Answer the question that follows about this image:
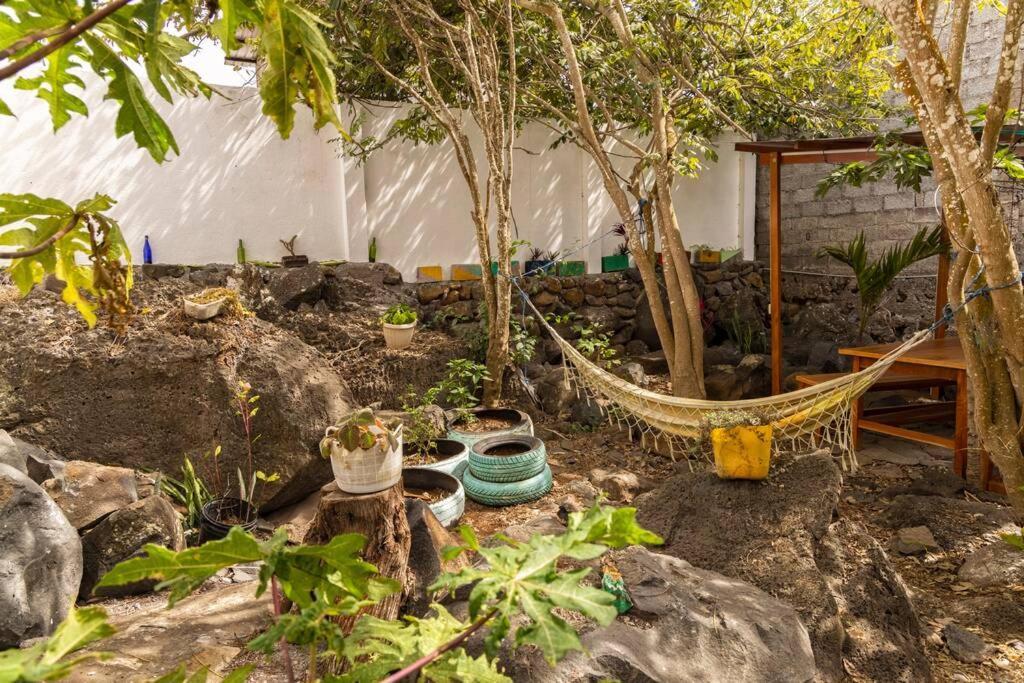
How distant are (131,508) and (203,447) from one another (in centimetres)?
64

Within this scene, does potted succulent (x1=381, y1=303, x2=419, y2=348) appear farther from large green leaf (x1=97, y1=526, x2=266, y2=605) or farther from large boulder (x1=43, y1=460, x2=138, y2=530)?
large green leaf (x1=97, y1=526, x2=266, y2=605)

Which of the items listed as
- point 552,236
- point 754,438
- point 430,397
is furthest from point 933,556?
point 552,236

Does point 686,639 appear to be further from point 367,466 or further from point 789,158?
point 789,158

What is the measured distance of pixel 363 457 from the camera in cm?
196

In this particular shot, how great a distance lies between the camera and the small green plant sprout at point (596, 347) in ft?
13.9

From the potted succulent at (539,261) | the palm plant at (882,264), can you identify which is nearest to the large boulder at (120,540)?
the potted succulent at (539,261)

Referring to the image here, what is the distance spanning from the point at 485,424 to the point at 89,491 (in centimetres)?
182

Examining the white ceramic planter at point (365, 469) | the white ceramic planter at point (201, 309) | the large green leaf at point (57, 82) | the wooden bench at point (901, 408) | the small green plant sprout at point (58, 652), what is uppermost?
the large green leaf at point (57, 82)

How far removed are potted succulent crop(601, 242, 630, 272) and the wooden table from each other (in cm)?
211

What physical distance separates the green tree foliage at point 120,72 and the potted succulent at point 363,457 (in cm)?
118

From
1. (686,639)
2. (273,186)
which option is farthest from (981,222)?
(273,186)

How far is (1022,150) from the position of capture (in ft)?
11.5

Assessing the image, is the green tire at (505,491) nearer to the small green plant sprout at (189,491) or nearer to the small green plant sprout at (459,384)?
the small green plant sprout at (459,384)

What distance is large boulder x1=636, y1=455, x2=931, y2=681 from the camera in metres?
1.77
